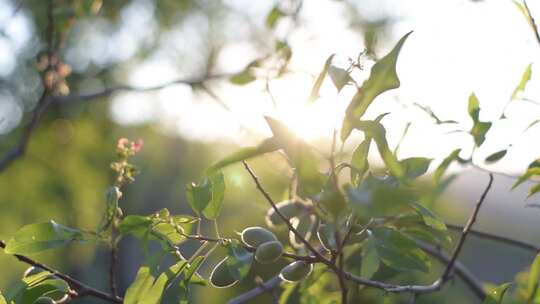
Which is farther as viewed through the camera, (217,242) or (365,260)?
(365,260)

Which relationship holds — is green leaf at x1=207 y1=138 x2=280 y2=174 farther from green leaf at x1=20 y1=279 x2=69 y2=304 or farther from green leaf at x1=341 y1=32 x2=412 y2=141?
green leaf at x1=20 y1=279 x2=69 y2=304

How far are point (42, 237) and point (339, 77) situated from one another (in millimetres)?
419

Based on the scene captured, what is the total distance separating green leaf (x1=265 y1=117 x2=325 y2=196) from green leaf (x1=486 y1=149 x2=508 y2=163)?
35cm

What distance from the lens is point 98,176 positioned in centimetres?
744

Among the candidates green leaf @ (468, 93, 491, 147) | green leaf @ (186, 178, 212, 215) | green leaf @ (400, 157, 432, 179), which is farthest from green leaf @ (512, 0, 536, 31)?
green leaf @ (186, 178, 212, 215)

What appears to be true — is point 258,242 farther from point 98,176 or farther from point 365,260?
point 98,176

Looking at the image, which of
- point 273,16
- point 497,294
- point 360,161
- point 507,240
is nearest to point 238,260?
point 360,161

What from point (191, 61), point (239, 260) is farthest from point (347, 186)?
point (191, 61)

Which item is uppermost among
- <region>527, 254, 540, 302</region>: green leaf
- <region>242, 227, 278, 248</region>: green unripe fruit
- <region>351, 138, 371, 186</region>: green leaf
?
<region>351, 138, 371, 186</region>: green leaf

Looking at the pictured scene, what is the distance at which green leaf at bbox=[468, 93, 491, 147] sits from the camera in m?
0.89

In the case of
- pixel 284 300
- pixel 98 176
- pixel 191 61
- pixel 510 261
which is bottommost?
pixel 510 261

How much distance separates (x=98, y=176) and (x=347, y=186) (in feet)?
23.4

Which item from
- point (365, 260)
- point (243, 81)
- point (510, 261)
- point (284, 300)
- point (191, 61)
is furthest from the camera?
point (510, 261)

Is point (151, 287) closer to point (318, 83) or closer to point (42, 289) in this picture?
point (42, 289)
